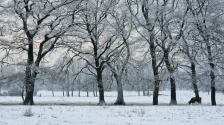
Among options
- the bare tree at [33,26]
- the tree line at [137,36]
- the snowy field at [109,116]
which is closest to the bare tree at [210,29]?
the tree line at [137,36]

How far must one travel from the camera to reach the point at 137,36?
26.8 m

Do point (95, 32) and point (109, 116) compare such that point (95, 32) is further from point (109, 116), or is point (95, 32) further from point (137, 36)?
point (109, 116)

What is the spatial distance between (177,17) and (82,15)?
1066cm

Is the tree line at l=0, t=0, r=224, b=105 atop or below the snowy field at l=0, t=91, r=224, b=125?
atop

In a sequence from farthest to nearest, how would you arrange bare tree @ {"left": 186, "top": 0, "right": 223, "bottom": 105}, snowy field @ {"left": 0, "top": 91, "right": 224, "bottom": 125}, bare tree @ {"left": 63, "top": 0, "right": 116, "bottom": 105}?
1. bare tree @ {"left": 63, "top": 0, "right": 116, "bottom": 105}
2. bare tree @ {"left": 186, "top": 0, "right": 223, "bottom": 105}
3. snowy field @ {"left": 0, "top": 91, "right": 224, "bottom": 125}

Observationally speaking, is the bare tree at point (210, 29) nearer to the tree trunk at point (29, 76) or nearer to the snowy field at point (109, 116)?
the snowy field at point (109, 116)

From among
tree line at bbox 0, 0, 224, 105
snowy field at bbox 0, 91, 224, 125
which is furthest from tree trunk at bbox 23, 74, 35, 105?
snowy field at bbox 0, 91, 224, 125

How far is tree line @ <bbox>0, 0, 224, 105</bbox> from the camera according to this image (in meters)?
21.2

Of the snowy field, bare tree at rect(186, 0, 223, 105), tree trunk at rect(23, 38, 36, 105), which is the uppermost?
bare tree at rect(186, 0, 223, 105)

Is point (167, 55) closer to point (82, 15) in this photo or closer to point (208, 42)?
point (208, 42)

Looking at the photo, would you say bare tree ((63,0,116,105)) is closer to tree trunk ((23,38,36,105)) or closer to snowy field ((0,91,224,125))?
tree trunk ((23,38,36,105))

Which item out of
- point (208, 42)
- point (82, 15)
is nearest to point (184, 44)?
point (208, 42)

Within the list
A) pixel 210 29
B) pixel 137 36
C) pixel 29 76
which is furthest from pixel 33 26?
pixel 210 29

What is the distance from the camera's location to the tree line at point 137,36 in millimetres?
21172
